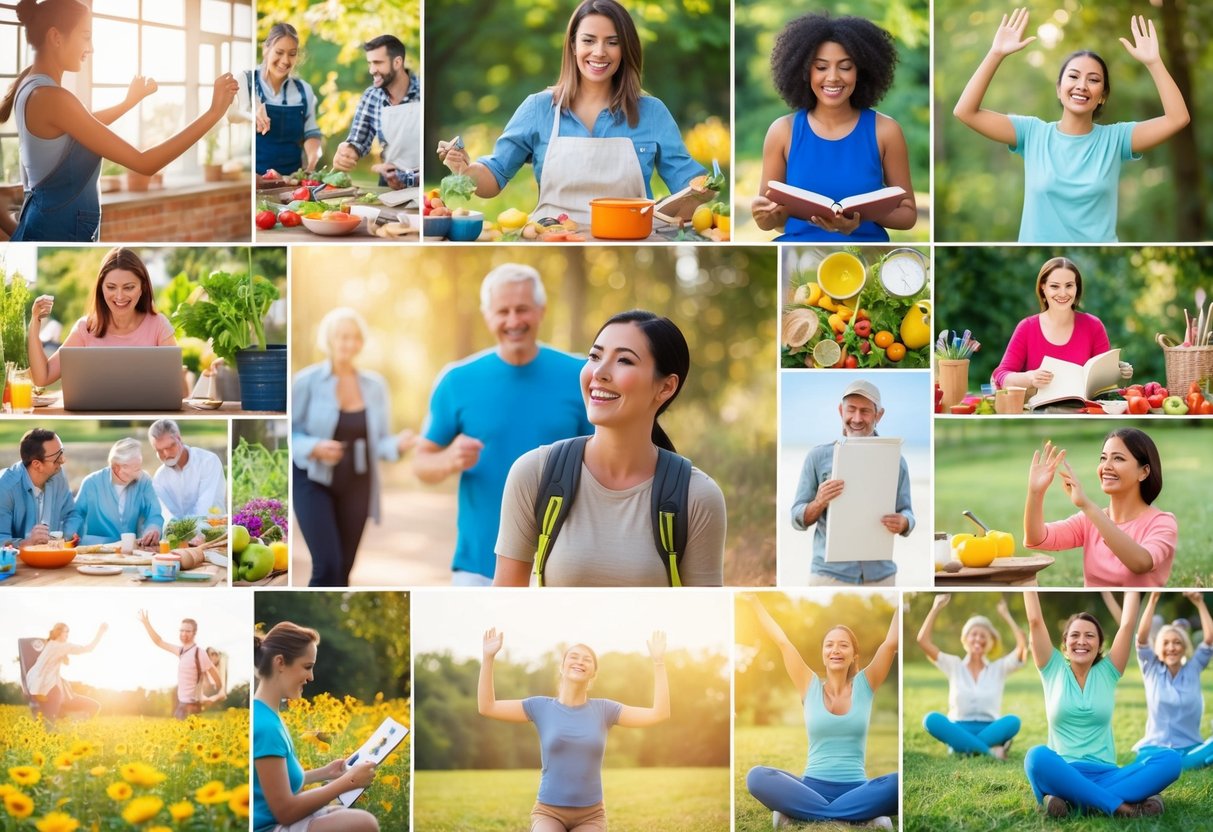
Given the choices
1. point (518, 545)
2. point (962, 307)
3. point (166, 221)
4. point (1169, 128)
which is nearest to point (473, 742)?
point (518, 545)

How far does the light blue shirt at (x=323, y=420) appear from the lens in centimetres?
535

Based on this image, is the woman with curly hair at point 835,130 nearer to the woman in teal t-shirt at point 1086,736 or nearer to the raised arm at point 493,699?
the woman in teal t-shirt at point 1086,736

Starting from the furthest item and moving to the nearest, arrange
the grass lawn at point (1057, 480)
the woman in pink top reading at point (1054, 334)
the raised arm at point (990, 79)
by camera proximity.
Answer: the grass lawn at point (1057, 480), the woman in pink top reading at point (1054, 334), the raised arm at point (990, 79)

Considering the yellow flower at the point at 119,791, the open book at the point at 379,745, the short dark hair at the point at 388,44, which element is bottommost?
the yellow flower at the point at 119,791

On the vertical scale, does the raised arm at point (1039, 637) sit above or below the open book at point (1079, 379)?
below

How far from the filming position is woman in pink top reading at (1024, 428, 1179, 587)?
17.7ft

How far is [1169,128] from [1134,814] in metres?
2.64

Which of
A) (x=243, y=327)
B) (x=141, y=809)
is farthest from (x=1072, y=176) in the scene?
(x=141, y=809)

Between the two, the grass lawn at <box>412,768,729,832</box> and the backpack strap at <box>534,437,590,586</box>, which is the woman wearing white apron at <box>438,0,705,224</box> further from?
the grass lawn at <box>412,768,729,832</box>

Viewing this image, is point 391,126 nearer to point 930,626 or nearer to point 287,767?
point 287,767

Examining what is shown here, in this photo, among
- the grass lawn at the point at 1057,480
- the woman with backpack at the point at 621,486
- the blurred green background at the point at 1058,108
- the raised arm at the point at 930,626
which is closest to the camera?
the woman with backpack at the point at 621,486

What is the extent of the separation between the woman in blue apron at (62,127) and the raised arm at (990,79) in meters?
2.81

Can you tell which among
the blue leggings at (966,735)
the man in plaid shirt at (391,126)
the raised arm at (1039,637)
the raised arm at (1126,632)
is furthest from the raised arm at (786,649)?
the man in plaid shirt at (391,126)

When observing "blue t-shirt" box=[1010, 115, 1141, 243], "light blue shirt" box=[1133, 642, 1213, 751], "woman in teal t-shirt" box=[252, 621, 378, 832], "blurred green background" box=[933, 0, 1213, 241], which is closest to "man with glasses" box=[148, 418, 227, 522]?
"woman in teal t-shirt" box=[252, 621, 378, 832]
